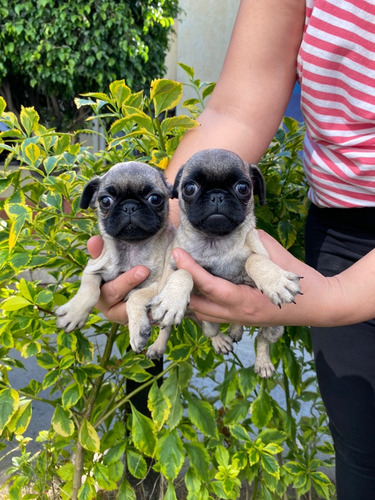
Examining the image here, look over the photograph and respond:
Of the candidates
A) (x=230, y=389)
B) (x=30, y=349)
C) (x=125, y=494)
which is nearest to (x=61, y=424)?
(x=30, y=349)

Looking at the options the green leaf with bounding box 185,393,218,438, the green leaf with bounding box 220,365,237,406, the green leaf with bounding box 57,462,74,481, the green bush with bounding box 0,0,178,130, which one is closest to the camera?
the green leaf with bounding box 185,393,218,438

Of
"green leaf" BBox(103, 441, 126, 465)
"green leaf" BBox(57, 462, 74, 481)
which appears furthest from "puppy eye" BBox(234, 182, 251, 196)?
"green leaf" BBox(57, 462, 74, 481)

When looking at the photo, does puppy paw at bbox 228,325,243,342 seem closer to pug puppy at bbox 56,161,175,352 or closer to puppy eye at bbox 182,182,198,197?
pug puppy at bbox 56,161,175,352

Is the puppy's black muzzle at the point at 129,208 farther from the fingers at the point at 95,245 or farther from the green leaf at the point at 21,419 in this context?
the green leaf at the point at 21,419

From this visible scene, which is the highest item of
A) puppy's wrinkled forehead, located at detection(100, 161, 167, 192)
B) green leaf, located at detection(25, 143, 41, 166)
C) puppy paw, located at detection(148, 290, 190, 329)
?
green leaf, located at detection(25, 143, 41, 166)

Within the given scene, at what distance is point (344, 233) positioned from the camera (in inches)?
69.4

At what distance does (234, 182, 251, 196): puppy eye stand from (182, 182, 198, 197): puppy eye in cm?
13

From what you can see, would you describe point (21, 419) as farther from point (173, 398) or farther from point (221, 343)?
point (221, 343)

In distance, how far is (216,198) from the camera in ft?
5.06

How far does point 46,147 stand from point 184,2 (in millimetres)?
15745

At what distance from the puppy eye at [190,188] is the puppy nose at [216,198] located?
6 cm

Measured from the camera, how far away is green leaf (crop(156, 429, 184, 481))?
1.84 metres

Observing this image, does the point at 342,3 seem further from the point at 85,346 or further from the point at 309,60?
the point at 85,346

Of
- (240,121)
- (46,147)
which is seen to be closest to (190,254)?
(240,121)
